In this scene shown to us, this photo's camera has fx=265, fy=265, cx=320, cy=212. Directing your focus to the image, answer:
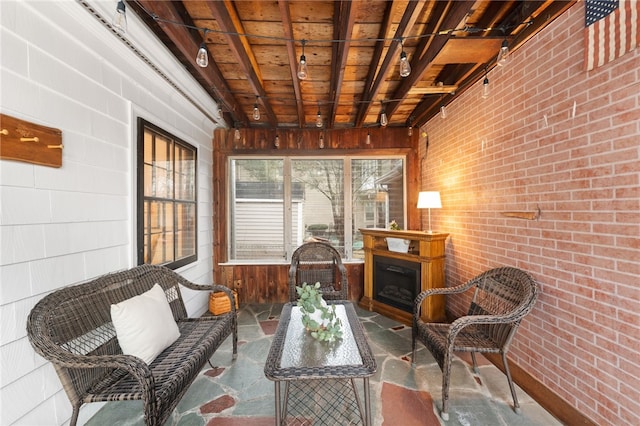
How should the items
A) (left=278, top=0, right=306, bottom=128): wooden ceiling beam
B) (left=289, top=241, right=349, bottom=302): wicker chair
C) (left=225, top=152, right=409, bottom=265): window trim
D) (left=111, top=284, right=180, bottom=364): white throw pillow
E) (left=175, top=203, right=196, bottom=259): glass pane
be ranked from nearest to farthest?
1. (left=111, top=284, right=180, bottom=364): white throw pillow
2. (left=278, top=0, right=306, bottom=128): wooden ceiling beam
3. (left=175, top=203, right=196, bottom=259): glass pane
4. (left=289, top=241, right=349, bottom=302): wicker chair
5. (left=225, top=152, right=409, bottom=265): window trim

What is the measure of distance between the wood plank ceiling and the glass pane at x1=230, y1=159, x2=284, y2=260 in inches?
46.1

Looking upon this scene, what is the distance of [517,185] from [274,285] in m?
3.33

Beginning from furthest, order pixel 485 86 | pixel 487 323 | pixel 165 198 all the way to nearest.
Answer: pixel 165 198, pixel 485 86, pixel 487 323

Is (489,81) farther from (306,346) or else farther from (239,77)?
(306,346)

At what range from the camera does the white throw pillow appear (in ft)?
5.32

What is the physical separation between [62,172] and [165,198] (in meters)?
1.16

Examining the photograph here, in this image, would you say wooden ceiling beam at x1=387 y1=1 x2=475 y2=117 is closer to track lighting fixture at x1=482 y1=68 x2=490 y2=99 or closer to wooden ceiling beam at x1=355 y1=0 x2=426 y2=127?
wooden ceiling beam at x1=355 y1=0 x2=426 y2=127

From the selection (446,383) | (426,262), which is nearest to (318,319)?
(446,383)

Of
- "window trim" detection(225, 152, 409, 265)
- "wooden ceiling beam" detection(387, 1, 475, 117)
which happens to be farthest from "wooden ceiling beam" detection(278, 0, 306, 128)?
"window trim" detection(225, 152, 409, 265)

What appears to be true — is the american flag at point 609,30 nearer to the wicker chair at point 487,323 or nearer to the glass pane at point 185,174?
the wicker chair at point 487,323

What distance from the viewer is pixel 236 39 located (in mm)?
2082

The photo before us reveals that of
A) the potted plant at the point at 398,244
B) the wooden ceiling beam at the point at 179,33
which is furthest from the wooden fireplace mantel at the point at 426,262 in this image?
the wooden ceiling beam at the point at 179,33

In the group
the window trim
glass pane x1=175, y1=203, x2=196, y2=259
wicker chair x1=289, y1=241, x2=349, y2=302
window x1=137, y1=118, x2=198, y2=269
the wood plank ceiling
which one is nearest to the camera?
the wood plank ceiling

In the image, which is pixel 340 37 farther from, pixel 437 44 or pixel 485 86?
pixel 485 86
